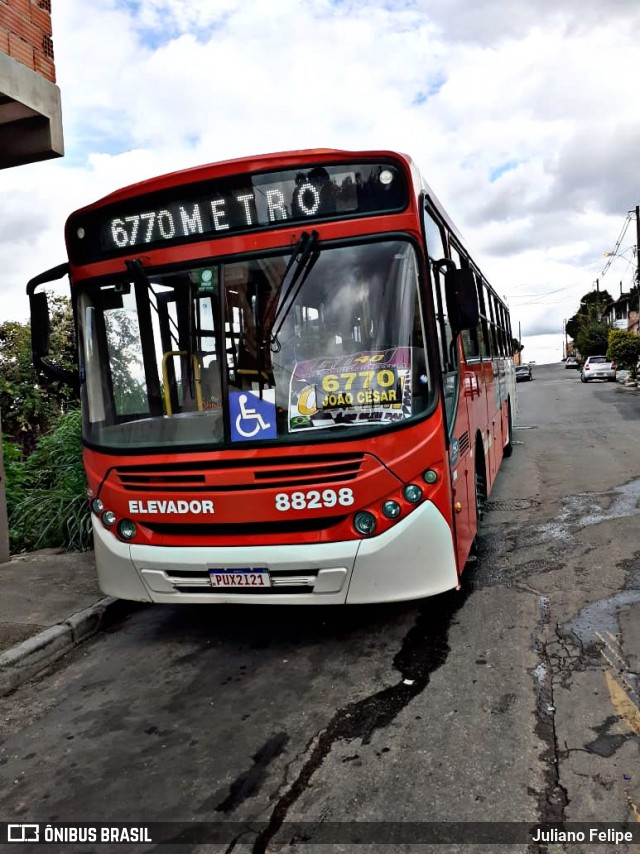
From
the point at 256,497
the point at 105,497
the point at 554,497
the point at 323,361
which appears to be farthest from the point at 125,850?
the point at 554,497

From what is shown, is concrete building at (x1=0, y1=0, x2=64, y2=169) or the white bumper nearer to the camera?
the white bumper

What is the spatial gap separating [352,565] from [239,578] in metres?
0.74

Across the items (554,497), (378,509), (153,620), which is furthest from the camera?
(554,497)

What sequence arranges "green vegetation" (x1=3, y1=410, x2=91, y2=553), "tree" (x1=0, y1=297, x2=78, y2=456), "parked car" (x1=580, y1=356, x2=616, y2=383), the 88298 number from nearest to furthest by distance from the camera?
the 88298 number
"green vegetation" (x1=3, y1=410, x2=91, y2=553)
"tree" (x1=0, y1=297, x2=78, y2=456)
"parked car" (x1=580, y1=356, x2=616, y2=383)

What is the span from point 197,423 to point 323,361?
0.94 m

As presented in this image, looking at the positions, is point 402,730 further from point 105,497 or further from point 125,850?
point 105,497

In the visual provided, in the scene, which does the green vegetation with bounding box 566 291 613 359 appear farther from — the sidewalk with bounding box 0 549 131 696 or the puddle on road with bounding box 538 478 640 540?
the sidewalk with bounding box 0 549 131 696

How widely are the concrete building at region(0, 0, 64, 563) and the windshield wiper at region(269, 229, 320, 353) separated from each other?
15.3 feet

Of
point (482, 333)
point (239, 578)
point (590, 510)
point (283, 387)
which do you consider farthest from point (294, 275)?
point (590, 510)

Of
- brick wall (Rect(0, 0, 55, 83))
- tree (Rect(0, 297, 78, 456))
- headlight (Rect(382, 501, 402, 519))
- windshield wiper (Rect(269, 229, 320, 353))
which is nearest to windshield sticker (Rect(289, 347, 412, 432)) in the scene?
windshield wiper (Rect(269, 229, 320, 353))

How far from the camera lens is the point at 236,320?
438 centimetres

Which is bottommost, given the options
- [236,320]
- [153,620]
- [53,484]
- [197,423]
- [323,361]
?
[153,620]

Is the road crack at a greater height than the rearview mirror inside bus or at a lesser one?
lesser

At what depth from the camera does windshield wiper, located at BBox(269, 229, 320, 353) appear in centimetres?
429
